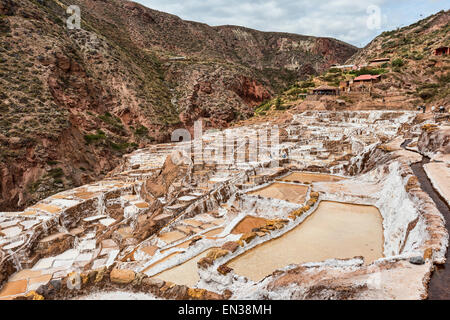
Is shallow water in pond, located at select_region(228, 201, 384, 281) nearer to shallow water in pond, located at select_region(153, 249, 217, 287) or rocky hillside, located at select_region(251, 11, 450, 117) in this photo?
shallow water in pond, located at select_region(153, 249, 217, 287)

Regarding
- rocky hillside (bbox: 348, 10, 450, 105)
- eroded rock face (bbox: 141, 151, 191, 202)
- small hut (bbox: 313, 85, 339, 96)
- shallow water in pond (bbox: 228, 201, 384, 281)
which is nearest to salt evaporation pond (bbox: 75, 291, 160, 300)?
shallow water in pond (bbox: 228, 201, 384, 281)

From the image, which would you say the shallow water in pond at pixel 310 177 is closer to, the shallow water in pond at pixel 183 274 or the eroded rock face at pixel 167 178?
the eroded rock face at pixel 167 178

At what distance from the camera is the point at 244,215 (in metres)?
10.8

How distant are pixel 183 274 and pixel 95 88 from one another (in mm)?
33085

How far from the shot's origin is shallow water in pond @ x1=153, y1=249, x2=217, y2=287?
6482mm

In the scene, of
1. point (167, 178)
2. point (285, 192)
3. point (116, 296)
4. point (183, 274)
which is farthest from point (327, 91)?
point (116, 296)

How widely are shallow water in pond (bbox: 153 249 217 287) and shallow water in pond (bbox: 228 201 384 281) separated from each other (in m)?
0.97

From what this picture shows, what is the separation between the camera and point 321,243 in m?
7.51

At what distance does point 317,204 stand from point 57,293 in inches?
331

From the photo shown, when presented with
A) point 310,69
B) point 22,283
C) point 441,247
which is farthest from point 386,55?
point 22,283

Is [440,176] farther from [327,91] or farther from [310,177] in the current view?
[327,91]

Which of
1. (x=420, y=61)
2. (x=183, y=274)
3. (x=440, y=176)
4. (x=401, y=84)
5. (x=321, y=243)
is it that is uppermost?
(x=420, y=61)

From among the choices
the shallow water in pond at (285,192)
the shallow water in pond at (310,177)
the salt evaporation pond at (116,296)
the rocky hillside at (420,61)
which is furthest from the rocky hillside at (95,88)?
the rocky hillside at (420,61)

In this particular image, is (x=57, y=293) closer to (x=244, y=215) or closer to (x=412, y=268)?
(x=412, y=268)
